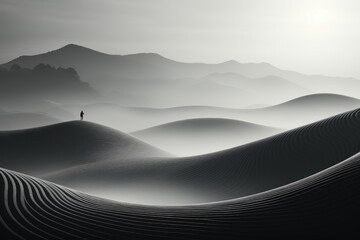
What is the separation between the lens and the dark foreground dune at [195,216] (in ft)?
23.8

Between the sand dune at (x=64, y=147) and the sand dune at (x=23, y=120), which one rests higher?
the sand dune at (x=23, y=120)

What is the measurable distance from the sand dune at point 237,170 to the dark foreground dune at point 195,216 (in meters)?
10.3

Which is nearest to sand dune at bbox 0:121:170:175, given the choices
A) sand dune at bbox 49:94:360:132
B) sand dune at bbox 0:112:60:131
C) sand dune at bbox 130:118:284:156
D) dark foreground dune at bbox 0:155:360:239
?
sand dune at bbox 130:118:284:156

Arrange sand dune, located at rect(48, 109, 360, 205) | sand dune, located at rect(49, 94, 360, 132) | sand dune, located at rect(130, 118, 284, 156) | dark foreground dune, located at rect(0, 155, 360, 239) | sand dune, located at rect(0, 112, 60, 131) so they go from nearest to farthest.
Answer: dark foreground dune, located at rect(0, 155, 360, 239), sand dune, located at rect(48, 109, 360, 205), sand dune, located at rect(130, 118, 284, 156), sand dune, located at rect(49, 94, 360, 132), sand dune, located at rect(0, 112, 60, 131)

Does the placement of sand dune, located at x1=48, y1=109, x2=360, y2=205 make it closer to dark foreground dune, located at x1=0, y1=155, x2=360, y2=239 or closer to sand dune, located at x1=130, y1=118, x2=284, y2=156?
dark foreground dune, located at x1=0, y1=155, x2=360, y2=239

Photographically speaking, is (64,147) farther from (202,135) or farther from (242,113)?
(242,113)

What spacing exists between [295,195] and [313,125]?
635 inches

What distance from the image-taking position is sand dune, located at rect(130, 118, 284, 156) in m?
60.7

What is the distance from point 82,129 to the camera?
4125cm

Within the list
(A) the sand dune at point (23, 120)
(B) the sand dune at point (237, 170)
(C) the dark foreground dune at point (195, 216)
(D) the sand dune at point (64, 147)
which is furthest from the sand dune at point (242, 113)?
(C) the dark foreground dune at point (195, 216)

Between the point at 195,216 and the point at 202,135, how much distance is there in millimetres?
55820

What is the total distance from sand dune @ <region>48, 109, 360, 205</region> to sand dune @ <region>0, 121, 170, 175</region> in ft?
28.4

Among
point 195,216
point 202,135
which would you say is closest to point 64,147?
point 202,135

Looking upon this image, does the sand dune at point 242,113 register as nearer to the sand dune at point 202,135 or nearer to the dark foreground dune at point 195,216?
the sand dune at point 202,135
